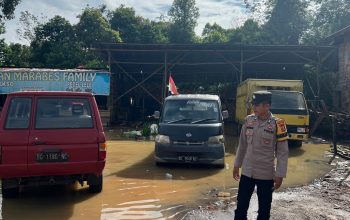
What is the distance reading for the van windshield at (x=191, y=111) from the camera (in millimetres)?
9320

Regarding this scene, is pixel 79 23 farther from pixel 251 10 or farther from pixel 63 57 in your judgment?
pixel 251 10

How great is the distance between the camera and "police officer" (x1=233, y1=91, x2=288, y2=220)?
4.05 meters

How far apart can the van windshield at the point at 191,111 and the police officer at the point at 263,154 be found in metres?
5.00

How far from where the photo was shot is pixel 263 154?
162 inches

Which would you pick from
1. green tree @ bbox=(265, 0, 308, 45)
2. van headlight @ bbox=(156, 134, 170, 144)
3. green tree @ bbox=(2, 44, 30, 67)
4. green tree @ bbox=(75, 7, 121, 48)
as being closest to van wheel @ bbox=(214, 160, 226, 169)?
van headlight @ bbox=(156, 134, 170, 144)

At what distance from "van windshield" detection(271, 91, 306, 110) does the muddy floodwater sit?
2673 mm

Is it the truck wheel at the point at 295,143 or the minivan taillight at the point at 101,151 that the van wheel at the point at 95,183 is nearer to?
the minivan taillight at the point at 101,151

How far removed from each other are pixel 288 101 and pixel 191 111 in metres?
5.05

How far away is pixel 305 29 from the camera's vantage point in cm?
3469

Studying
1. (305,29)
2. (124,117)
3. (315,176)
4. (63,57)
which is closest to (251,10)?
(305,29)

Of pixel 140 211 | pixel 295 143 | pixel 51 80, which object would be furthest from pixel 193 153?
pixel 51 80

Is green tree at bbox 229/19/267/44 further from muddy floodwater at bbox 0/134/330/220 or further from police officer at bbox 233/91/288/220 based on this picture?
police officer at bbox 233/91/288/220

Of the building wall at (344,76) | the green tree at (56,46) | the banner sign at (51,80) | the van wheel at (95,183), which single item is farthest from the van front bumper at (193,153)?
the green tree at (56,46)

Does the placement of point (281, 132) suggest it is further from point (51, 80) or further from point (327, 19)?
point (327, 19)
